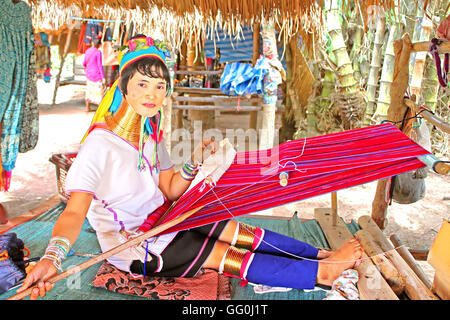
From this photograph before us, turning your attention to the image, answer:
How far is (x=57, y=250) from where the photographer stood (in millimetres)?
1459

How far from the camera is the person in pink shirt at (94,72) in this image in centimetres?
752

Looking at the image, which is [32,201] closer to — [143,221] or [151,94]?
[143,221]

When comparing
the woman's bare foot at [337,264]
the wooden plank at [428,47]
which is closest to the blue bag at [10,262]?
the woman's bare foot at [337,264]

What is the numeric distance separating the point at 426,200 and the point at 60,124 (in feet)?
21.5

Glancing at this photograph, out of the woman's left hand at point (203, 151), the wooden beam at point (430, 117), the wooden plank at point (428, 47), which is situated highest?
the wooden plank at point (428, 47)

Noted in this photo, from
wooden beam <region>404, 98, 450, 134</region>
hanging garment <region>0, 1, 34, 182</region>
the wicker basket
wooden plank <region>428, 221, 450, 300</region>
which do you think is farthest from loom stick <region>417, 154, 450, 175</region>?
hanging garment <region>0, 1, 34, 182</region>

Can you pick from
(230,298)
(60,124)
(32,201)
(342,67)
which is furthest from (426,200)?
(60,124)

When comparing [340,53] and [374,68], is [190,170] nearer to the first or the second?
[340,53]

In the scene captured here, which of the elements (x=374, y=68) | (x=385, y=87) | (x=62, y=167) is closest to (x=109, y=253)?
(x=62, y=167)

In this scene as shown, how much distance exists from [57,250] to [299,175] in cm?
115

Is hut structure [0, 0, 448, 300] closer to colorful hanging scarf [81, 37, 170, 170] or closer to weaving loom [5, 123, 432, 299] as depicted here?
weaving loom [5, 123, 432, 299]

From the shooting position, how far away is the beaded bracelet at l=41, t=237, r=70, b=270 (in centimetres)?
142

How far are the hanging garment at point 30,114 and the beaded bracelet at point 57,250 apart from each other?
2.15m

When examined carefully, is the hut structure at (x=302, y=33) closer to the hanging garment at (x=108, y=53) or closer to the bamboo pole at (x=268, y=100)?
the bamboo pole at (x=268, y=100)
